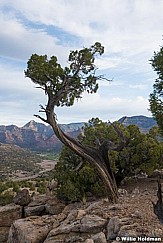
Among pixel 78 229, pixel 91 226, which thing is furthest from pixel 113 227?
pixel 78 229

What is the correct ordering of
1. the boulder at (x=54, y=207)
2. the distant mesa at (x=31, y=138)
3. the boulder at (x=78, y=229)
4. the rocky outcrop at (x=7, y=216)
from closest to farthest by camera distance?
1. the boulder at (x=78, y=229)
2. the rocky outcrop at (x=7, y=216)
3. the boulder at (x=54, y=207)
4. the distant mesa at (x=31, y=138)

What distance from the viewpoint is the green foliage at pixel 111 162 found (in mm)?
18453

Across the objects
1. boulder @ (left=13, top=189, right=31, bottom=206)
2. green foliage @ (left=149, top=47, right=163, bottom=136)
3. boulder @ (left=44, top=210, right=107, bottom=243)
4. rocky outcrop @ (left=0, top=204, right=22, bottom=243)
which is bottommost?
rocky outcrop @ (left=0, top=204, right=22, bottom=243)

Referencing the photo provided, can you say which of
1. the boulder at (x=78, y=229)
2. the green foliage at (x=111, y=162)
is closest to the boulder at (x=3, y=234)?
the green foliage at (x=111, y=162)

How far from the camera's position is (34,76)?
1465 centimetres

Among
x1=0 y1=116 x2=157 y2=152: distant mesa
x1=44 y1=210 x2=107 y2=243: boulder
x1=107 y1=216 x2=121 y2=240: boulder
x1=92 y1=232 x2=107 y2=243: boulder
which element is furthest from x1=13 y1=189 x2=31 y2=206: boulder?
x1=0 y1=116 x2=157 y2=152: distant mesa

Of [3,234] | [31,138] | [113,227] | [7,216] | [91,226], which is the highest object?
[31,138]

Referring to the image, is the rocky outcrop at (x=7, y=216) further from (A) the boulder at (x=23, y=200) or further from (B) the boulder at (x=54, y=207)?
(B) the boulder at (x=54, y=207)

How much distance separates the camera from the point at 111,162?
19.0m

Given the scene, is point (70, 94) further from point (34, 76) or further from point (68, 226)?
point (68, 226)

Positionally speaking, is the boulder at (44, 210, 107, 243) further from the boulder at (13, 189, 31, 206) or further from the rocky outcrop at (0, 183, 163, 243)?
the boulder at (13, 189, 31, 206)

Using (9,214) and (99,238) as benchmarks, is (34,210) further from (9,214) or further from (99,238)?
(99,238)

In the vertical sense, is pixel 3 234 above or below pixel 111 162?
below

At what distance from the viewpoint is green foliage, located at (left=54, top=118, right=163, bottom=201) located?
18453mm
